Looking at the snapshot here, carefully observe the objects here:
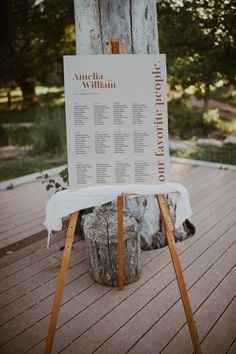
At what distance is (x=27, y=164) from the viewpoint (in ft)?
19.4

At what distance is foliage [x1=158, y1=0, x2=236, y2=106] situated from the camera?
5.46m

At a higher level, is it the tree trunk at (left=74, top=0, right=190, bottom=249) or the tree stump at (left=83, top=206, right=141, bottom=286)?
the tree trunk at (left=74, top=0, right=190, bottom=249)

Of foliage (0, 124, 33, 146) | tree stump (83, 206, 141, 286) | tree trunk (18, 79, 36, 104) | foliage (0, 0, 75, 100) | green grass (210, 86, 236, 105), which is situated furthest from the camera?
green grass (210, 86, 236, 105)

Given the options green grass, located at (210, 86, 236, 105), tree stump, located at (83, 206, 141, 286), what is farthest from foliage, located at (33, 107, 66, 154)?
green grass, located at (210, 86, 236, 105)

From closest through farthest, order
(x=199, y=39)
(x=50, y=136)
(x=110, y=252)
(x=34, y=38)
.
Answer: (x=110, y=252) → (x=199, y=39) → (x=50, y=136) → (x=34, y=38)

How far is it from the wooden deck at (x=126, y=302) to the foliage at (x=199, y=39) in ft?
11.5

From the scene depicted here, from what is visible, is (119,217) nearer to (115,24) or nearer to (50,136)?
(115,24)

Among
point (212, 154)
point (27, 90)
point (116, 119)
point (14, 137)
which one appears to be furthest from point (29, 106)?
point (116, 119)

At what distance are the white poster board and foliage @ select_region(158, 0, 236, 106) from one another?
170 inches

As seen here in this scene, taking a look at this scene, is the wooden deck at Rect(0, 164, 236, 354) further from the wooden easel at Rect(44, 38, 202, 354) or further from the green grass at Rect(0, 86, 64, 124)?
the green grass at Rect(0, 86, 64, 124)

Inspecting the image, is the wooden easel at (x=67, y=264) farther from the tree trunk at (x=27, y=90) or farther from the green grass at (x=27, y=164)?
the tree trunk at (x=27, y=90)

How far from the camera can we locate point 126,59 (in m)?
1.75

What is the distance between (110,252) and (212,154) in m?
4.12

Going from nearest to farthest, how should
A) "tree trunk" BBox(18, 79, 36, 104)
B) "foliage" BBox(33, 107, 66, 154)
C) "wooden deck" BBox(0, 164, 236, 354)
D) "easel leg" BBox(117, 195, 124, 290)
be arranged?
"wooden deck" BBox(0, 164, 236, 354) → "easel leg" BBox(117, 195, 124, 290) → "foliage" BBox(33, 107, 66, 154) → "tree trunk" BBox(18, 79, 36, 104)
